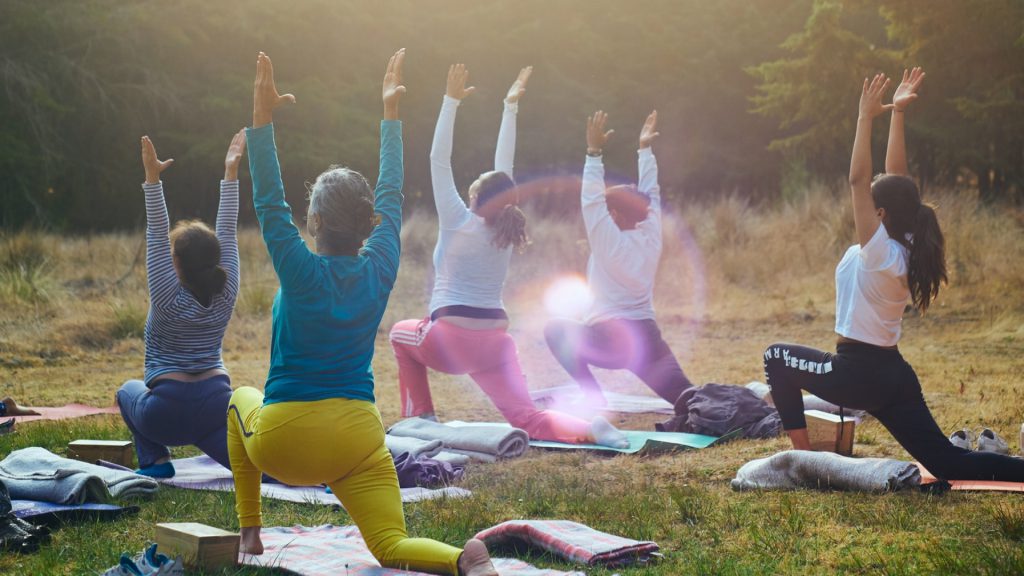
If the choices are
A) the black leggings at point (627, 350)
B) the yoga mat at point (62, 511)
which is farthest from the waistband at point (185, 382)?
the black leggings at point (627, 350)

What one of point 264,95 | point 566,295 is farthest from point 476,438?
point 566,295

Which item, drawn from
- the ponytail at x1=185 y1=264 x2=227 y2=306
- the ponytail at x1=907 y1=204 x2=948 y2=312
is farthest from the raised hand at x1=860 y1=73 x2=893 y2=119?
the ponytail at x1=185 y1=264 x2=227 y2=306

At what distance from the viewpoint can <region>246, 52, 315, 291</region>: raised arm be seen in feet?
9.16

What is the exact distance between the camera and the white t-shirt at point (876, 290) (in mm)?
4027

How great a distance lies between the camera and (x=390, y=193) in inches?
121

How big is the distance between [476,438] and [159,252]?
74.2 inches

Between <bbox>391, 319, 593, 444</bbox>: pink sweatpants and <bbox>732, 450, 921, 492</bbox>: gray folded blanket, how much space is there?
1.33m

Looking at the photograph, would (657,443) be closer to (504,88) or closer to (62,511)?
(62,511)

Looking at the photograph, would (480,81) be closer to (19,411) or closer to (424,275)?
(424,275)

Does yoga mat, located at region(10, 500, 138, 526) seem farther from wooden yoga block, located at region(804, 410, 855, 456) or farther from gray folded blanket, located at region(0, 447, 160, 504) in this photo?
wooden yoga block, located at region(804, 410, 855, 456)

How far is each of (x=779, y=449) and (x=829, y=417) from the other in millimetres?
293

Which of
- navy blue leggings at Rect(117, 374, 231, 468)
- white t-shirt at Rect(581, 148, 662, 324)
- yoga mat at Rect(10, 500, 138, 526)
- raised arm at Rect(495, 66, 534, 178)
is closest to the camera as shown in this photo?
yoga mat at Rect(10, 500, 138, 526)

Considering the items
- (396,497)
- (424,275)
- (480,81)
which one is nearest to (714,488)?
(396,497)

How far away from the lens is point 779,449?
4.93 m
